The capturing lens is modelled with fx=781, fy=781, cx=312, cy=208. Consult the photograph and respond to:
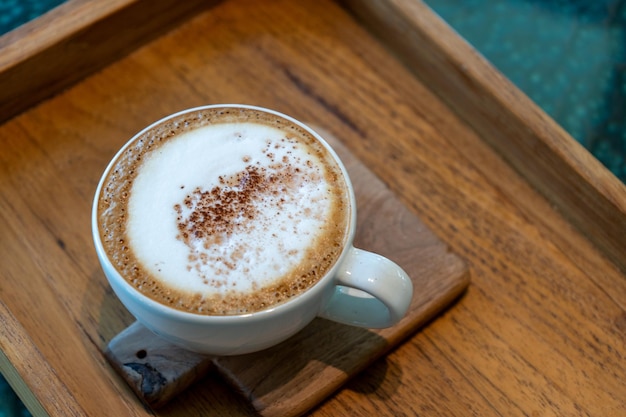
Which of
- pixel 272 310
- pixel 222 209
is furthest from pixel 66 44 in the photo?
pixel 272 310

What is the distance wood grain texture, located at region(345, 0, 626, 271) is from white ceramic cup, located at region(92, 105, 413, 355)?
277 millimetres

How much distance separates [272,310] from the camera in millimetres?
644

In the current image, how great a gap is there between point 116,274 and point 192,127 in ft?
0.55

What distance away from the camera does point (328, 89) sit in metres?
0.98

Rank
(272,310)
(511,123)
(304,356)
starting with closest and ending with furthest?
1. (272,310)
2. (304,356)
3. (511,123)

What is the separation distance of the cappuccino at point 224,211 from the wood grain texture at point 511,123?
0.26 meters

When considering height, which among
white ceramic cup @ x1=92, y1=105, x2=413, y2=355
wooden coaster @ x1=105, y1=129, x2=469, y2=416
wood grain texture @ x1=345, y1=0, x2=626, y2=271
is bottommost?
wooden coaster @ x1=105, y1=129, x2=469, y2=416

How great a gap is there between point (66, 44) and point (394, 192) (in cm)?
42

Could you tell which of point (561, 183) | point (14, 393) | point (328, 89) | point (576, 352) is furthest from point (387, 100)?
point (14, 393)

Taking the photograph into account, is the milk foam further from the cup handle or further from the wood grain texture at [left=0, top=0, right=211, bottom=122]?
the wood grain texture at [left=0, top=0, right=211, bottom=122]

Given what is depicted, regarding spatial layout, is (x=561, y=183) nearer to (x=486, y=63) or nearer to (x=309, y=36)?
(x=486, y=63)

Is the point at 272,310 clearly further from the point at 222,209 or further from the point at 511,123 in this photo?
the point at 511,123

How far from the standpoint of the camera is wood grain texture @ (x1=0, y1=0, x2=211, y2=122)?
0.88 meters

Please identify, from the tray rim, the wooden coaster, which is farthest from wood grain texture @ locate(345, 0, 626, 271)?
the wooden coaster
